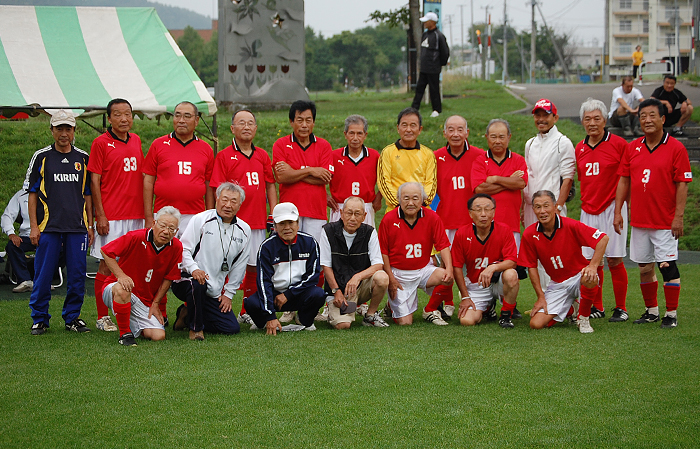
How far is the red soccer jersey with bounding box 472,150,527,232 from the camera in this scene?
6965mm

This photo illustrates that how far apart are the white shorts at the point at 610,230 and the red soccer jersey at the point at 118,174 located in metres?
4.36

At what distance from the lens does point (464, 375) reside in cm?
477

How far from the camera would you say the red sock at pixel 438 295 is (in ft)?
22.1

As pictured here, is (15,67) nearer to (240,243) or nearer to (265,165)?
(265,165)

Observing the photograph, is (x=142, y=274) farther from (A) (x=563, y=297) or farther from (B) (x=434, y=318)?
(A) (x=563, y=297)

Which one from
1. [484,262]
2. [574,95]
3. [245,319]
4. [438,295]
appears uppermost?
[574,95]

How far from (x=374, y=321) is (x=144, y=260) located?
2223 mm

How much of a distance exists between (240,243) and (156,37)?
5927 mm

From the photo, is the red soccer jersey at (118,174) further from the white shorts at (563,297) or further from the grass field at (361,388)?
the white shorts at (563,297)

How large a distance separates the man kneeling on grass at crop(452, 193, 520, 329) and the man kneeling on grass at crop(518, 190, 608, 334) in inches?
7.1

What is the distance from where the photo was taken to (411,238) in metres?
6.76

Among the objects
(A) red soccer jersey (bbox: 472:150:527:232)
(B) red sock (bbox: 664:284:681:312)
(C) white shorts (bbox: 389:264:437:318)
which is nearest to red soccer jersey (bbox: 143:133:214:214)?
(C) white shorts (bbox: 389:264:437:318)

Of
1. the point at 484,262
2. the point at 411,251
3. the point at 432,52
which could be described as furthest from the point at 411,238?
the point at 432,52

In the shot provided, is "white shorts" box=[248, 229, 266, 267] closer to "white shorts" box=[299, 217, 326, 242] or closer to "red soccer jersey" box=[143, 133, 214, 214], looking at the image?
"white shorts" box=[299, 217, 326, 242]
